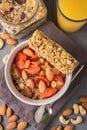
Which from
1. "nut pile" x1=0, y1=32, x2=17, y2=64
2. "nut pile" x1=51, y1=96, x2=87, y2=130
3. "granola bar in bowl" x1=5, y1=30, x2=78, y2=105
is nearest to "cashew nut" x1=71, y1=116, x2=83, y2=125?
"nut pile" x1=51, y1=96, x2=87, y2=130

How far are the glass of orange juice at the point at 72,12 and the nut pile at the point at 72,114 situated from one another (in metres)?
0.19

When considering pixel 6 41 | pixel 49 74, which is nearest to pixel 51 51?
pixel 49 74

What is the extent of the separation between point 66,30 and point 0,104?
10.0 inches

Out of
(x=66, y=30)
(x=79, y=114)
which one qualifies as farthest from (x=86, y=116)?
(x=66, y=30)

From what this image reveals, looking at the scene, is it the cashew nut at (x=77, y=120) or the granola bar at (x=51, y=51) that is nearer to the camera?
the granola bar at (x=51, y=51)

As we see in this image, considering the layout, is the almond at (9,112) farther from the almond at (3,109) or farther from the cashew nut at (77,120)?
the cashew nut at (77,120)

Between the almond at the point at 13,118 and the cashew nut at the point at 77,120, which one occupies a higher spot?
the almond at the point at 13,118

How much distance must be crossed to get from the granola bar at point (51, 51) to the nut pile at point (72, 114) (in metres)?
0.13

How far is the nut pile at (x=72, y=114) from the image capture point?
0.87 metres

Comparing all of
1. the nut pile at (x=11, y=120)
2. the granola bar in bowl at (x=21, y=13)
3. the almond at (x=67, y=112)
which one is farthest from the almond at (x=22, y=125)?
the granola bar in bowl at (x=21, y=13)

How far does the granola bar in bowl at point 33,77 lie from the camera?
81cm

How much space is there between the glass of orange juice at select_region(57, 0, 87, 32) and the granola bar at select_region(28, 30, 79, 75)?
94 mm

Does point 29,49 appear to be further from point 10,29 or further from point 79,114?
point 79,114

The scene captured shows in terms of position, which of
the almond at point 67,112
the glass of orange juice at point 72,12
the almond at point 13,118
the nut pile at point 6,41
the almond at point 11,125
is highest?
the glass of orange juice at point 72,12
